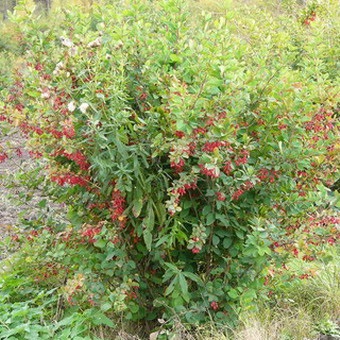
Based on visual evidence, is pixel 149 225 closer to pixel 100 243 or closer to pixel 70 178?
pixel 100 243

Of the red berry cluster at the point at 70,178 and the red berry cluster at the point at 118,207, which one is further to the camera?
the red berry cluster at the point at 70,178

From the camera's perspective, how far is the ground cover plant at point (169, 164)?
2914mm

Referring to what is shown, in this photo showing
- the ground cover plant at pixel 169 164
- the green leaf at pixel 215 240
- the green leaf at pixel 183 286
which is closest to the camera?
the ground cover plant at pixel 169 164

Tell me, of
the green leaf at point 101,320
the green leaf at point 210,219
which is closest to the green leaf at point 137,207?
the green leaf at point 210,219

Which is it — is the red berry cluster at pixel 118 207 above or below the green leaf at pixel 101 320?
above

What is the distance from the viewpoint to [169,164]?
10.4 feet

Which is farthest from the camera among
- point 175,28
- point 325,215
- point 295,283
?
point 295,283

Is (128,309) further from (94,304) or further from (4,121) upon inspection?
(4,121)

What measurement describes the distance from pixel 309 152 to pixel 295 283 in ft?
3.16

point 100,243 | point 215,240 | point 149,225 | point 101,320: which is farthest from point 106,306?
point 215,240

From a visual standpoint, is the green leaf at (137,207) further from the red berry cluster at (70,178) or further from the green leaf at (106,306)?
the green leaf at (106,306)

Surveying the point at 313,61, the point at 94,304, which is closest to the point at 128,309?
the point at 94,304

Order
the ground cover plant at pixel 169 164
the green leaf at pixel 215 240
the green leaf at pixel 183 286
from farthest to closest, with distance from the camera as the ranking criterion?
the green leaf at pixel 215 240 → the green leaf at pixel 183 286 → the ground cover plant at pixel 169 164

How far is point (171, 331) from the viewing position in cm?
327
